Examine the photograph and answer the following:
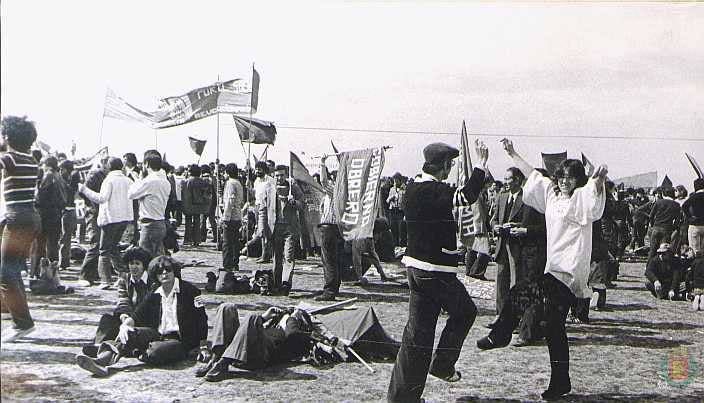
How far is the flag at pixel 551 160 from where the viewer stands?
20.2 ft

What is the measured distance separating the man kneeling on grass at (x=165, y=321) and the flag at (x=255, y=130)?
1.80 m

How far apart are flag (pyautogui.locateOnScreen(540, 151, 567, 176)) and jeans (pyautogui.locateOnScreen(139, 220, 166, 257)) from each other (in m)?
4.30

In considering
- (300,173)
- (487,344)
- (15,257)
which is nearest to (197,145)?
(300,173)

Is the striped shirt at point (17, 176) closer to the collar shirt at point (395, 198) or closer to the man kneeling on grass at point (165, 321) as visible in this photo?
the man kneeling on grass at point (165, 321)

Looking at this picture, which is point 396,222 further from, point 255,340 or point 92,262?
point 255,340

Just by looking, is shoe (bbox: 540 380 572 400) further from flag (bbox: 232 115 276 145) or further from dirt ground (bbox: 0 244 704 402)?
flag (bbox: 232 115 276 145)

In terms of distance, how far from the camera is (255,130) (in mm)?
7660

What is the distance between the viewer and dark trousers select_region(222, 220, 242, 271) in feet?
33.1

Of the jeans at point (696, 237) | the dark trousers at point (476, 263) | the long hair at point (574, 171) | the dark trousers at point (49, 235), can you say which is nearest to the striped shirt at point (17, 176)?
the dark trousers at point (49, 235)

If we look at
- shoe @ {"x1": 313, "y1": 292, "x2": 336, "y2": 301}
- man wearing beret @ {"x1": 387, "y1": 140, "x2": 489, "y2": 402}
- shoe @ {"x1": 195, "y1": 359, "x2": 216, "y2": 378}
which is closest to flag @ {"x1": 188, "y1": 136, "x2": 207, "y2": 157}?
shoe @ {"x1": 313, "y1": 292, "x2": 336, "y2": 301}

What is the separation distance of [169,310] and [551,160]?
3.74 meters

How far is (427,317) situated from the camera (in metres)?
4.96

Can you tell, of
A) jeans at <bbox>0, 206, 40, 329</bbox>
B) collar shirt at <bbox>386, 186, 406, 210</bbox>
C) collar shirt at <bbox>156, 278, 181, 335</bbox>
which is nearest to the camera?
jeans at <bbox>0, 206, 40, 329</bbox>

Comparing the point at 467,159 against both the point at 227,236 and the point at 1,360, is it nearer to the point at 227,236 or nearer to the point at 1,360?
the point at 1,360
